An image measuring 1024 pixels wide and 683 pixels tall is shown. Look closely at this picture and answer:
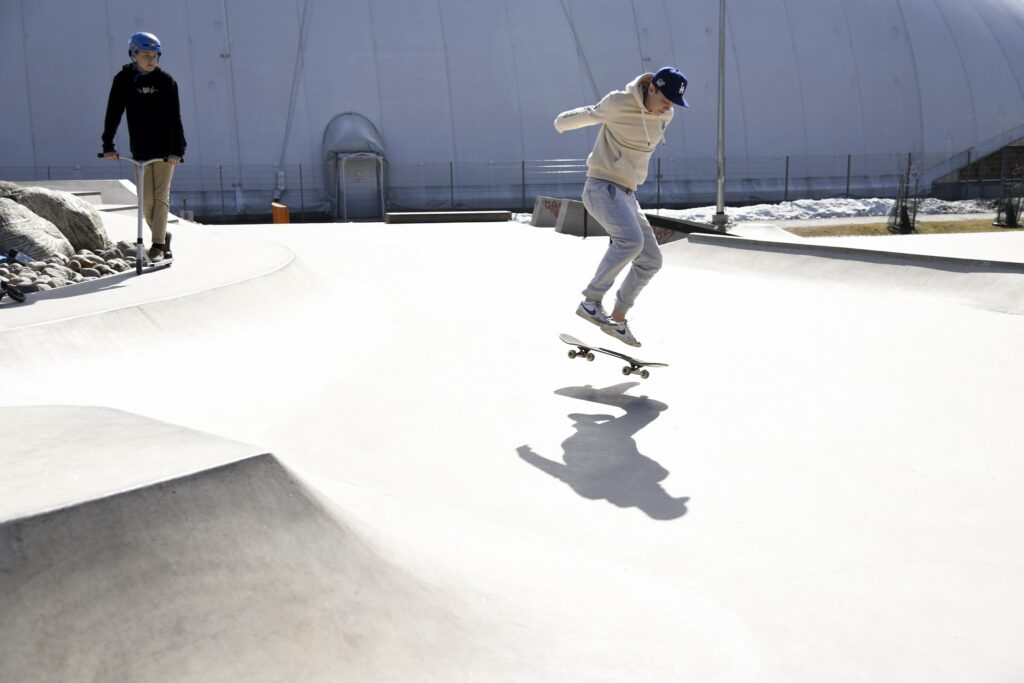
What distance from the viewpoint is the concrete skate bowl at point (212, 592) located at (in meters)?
1.87

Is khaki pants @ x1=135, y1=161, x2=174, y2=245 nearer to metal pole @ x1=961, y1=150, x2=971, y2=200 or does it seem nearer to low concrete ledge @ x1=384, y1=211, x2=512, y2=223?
low concrete ledge @ x1=384, y1=211, x2=512, y2=223

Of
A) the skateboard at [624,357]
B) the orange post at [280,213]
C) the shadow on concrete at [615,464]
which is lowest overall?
the shadow on concrete at [615,464]

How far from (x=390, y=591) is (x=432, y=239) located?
14596 mm

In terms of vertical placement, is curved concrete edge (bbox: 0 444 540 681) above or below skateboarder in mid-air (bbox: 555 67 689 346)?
below

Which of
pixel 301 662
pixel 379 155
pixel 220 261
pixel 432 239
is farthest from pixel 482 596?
pixel 379 155

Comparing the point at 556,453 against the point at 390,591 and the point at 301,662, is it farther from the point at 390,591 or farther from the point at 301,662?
the point at 301,662

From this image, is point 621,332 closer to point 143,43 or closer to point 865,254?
point 143,43

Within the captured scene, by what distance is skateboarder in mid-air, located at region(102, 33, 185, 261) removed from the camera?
7.36 metres

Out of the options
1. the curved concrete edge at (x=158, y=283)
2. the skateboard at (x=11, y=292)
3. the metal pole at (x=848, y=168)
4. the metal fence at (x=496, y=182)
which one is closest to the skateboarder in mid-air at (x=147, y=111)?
the curved concrete edge at (x=158, y=283)

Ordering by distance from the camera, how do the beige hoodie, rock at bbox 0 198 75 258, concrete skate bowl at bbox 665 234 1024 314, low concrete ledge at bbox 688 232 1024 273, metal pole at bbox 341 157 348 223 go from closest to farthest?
the beige hoodie, rock at bbox 0 198 75 258, concrete skate bowl at bbox 665 234 1024 314, low concrete ledge at bbox 688 232 1024 273, metal pole at bbox 341 157 348 223

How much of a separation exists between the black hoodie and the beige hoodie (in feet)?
12.2

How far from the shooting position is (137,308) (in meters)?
5.92

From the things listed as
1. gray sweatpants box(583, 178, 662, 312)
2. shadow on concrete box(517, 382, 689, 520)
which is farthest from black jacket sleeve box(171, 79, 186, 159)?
shadow on concrete box(517, 382, 689, 520)

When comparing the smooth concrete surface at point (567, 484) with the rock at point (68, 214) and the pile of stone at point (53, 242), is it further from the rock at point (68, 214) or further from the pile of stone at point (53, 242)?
the rock at point (68, 214)
